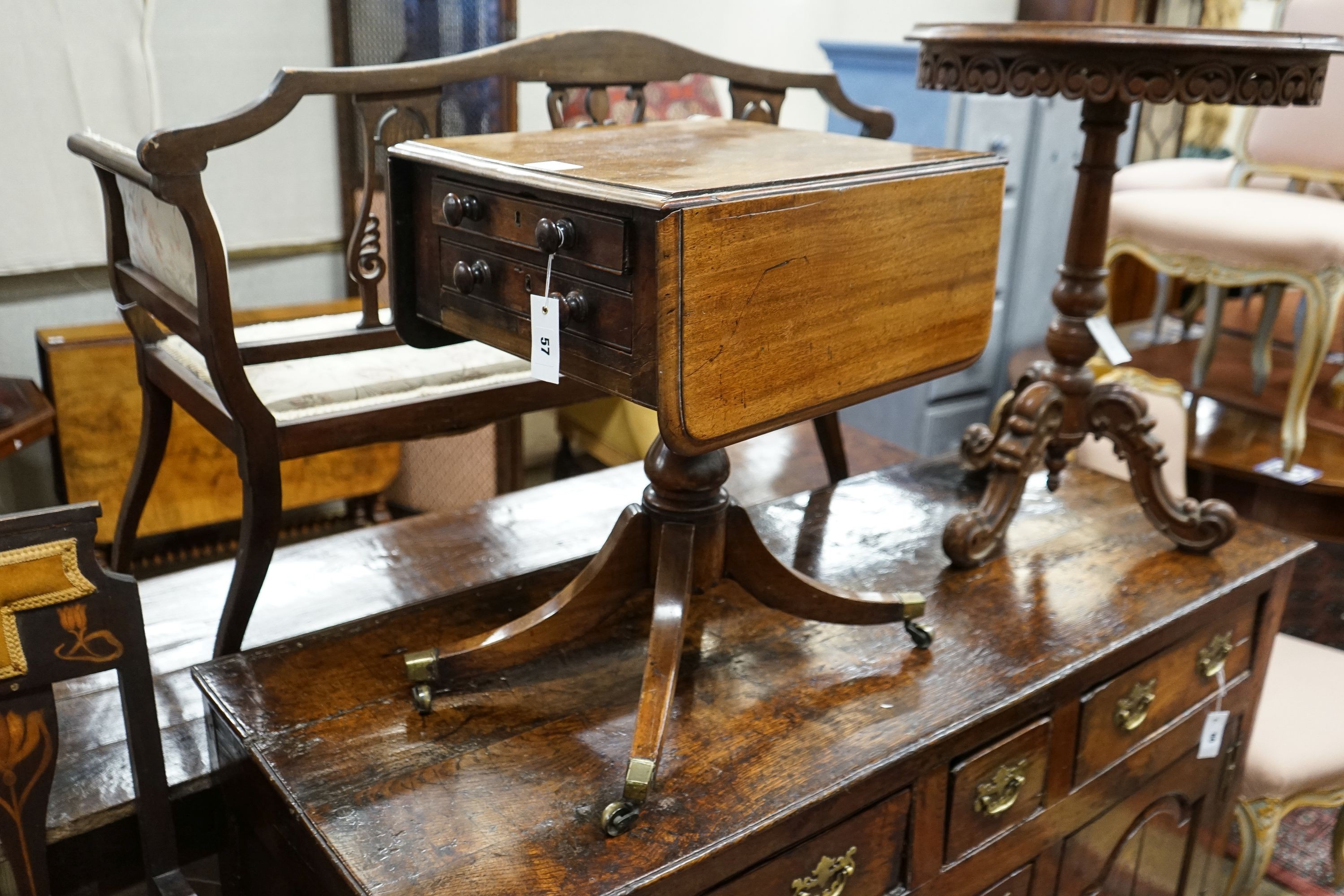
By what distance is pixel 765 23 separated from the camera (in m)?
3.40

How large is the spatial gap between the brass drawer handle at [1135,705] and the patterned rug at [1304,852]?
2.27 feet

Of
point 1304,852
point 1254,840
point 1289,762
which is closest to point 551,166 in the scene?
point 1289,762

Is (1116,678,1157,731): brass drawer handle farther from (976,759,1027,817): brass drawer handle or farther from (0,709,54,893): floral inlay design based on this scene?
(0,709,54,893): floral inlay design

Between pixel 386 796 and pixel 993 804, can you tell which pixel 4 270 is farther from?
pixel 993 804

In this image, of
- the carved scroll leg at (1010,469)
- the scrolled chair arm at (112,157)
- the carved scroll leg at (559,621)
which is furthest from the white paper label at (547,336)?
the carved scroll leg at (1010,469)

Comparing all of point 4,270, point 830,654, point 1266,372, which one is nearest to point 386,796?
point 830,654

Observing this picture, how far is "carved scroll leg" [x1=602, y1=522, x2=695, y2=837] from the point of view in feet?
3.26

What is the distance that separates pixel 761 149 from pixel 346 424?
703 mm

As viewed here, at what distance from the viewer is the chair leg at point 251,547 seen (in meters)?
1.41

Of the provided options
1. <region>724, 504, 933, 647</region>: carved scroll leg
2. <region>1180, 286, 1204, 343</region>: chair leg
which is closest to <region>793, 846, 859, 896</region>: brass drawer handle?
<region>724, 504, 933, 647</region>: carved scroll leg

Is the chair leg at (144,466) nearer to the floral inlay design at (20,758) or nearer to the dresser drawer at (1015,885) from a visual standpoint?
the floral inlay design at (20,758)

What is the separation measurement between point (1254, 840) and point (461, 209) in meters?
1.64

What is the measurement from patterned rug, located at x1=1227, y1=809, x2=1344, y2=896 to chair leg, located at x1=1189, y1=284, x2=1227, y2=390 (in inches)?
51.2

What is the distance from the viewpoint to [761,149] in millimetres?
1185
